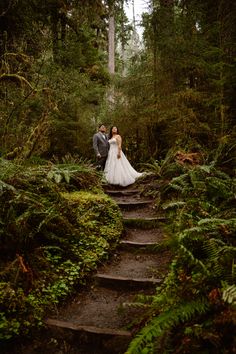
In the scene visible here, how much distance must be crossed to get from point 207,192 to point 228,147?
2.80 meters

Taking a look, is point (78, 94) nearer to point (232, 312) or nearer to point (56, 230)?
point (56, 230)

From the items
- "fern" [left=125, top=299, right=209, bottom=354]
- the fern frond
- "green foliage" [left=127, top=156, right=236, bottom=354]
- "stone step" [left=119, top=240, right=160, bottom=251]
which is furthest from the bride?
"fern" [left=125, top=299, right=209, bottom=354]

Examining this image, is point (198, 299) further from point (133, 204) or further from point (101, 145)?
point (101, 145)

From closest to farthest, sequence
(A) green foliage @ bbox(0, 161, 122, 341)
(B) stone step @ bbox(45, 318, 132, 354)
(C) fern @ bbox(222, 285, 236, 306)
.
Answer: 1. (C) fern @ bbox(222, 285, 236, 306)
2. (B) stone step @ bbox(45, 318, 132, 354)
3. (A) green foliage @ bbox(0, 161, 122, 341)

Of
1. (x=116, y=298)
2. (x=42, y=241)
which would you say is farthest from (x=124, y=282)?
(x=42, y=241)

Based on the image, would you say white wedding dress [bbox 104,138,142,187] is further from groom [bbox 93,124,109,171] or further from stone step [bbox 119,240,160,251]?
stone step [bbox 119,240,160,251]

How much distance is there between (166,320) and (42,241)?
3.13 metres

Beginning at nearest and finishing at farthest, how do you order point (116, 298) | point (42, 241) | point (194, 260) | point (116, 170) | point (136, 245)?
1. point (194, 260)
2. point (116, 298)
3. point (42, 241)
4. point (136, 245)
5. point (116, 170)

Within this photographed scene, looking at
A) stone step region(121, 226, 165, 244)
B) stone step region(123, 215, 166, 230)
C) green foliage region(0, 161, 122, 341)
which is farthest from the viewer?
stone step region(123, 215, 166, 230)

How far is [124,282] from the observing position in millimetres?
5605

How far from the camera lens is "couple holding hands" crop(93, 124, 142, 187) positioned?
1125cm

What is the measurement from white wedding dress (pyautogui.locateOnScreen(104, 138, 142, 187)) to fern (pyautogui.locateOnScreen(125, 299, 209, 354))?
7688 millimetres

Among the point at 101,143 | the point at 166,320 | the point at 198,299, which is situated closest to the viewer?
the point at 166,320

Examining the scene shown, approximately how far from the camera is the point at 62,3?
12.5 meters
